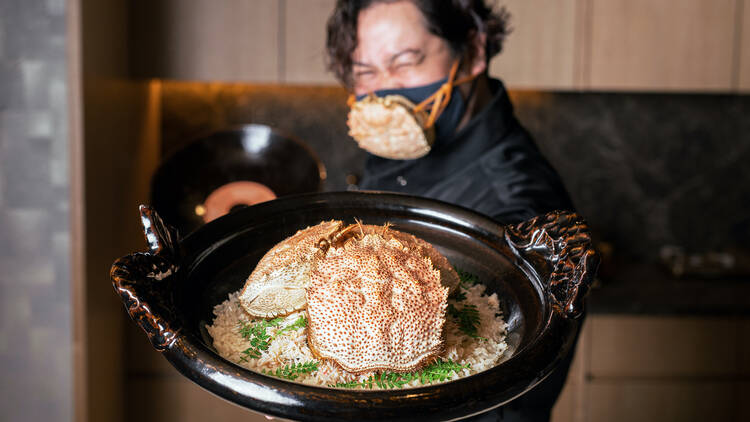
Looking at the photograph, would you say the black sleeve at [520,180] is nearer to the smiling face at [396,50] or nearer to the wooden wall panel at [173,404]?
the smiling face at [396,50]

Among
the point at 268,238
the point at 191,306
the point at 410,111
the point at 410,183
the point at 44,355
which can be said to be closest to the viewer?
the point at 191,306

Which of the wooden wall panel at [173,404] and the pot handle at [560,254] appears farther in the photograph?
the wooden wall panel at [173,404]

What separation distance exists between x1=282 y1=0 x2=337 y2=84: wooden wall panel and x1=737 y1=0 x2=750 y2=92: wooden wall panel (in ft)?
4.68

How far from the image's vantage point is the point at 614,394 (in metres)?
2.10

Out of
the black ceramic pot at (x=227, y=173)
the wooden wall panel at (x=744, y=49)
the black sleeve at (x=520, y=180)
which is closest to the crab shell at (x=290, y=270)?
the black sleeve at (x=520, y=180)

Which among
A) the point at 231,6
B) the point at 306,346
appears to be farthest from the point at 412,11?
the point at 231,6

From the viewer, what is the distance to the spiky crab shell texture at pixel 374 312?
50 centimetres

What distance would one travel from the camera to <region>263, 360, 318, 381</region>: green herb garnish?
49 centimetres

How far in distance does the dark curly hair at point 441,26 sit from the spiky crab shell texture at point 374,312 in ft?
2.14

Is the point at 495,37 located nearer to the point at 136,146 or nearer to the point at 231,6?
the point at 231,6

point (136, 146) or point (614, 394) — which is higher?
point (136, 146)

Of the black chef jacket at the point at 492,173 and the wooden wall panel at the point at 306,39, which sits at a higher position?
the wooden wall panel at the point at 306,39

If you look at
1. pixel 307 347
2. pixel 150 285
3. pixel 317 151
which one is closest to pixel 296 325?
pixel 307 347

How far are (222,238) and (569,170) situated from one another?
2.11 meters
